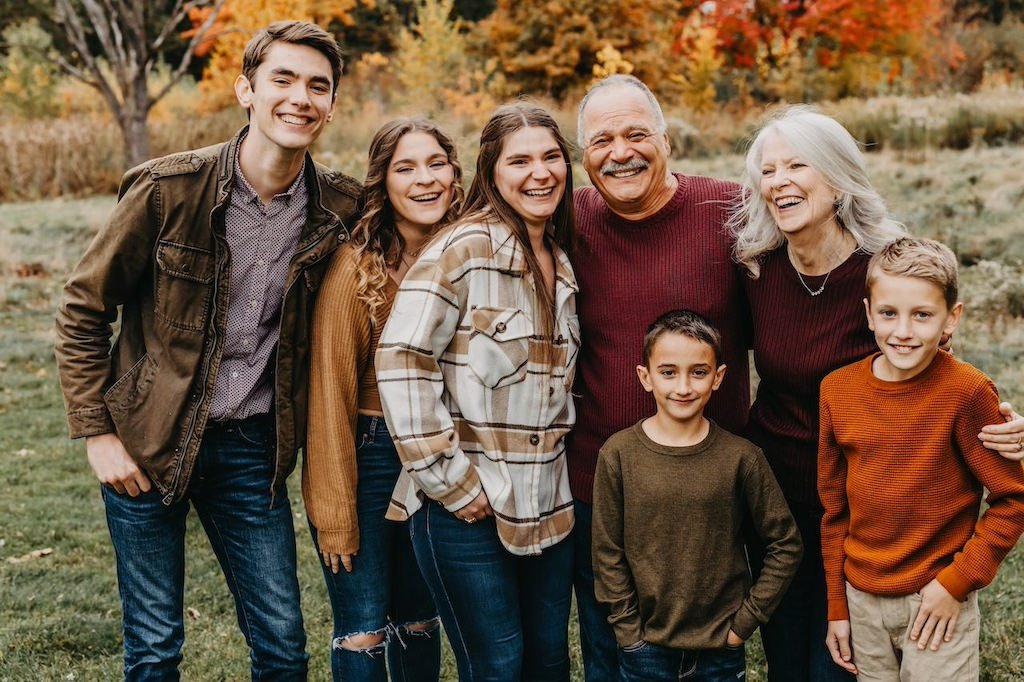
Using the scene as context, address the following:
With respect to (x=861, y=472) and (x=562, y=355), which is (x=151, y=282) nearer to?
(x=562, y=355)

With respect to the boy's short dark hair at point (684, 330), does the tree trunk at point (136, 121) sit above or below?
above

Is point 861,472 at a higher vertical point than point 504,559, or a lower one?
higher

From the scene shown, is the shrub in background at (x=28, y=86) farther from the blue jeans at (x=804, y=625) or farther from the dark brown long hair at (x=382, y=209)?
the blue jeans at (x=804, y=625)

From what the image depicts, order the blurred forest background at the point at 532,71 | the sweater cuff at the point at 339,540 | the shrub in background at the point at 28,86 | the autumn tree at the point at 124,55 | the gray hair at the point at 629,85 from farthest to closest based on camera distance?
the shrub in background at the point at 28,86
the blurred forest background at the point at 532,71
the autumn tree at the point at 124,55
the gray hair at the point at 629,85
the sweater cuff at the point at 339,540

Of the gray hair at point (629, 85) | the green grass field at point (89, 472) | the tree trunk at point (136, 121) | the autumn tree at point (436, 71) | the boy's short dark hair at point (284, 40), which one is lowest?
the green grass field at point (89, 472)

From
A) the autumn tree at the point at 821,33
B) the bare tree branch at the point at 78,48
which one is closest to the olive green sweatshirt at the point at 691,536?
the bare tree branch at the point at 78,48

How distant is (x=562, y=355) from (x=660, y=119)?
78 cm

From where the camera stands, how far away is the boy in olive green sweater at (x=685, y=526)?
2666 millimetres

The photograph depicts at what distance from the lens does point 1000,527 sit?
7.95 ft

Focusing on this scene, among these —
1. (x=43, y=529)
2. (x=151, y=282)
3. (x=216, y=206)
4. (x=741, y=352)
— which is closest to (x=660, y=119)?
(x=741, y=352)

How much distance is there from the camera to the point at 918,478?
245 centimetres

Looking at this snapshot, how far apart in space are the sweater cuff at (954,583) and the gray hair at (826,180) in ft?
2.74

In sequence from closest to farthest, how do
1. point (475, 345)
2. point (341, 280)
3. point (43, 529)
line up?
point (475, 345) → point (341, 280) → point (43, 529)

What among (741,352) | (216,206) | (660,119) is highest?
(660,119)
